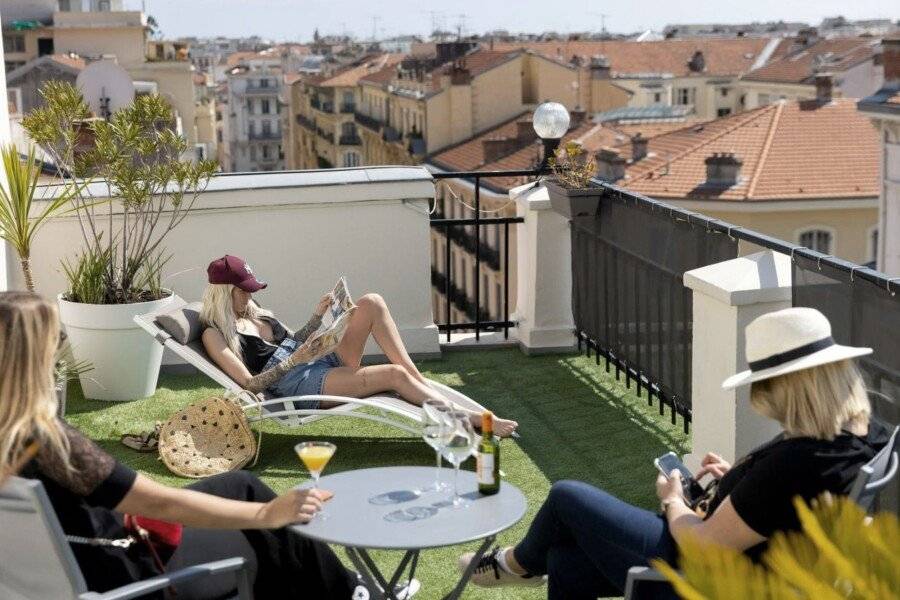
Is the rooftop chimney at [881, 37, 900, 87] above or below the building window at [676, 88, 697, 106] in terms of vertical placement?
above

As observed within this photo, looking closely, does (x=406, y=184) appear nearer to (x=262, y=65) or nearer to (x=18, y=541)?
(x=18, y=541)

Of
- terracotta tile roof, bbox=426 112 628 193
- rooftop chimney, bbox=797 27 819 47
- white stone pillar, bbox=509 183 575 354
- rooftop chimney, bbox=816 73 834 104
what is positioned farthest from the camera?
rooftop chimney, bbox=797 27 819 47

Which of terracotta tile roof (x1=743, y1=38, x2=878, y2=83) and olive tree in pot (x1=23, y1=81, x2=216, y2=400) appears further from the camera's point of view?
terracotta tile roof (x1=743, y1=38, x2=878, y2=83)

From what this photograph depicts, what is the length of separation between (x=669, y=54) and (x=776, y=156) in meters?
39.5

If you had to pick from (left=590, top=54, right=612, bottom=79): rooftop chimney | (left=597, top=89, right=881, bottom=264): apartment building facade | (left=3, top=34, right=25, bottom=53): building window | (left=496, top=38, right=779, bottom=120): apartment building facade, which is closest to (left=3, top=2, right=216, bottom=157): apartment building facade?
(left=3, top=34, right=25, bottom=53): building window

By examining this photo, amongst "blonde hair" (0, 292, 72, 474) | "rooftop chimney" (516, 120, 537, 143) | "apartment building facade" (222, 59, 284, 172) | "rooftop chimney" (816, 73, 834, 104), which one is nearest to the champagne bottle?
"blonde hair" (0, 292, 72, 474)

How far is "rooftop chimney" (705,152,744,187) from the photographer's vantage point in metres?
38.6

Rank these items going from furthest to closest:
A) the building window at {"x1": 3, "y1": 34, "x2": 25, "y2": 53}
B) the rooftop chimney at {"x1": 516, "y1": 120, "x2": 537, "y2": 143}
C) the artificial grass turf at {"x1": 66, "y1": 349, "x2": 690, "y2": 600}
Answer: the building window at {"x1": 3, "y1": 34, "x2": 25, "y2": 53}, the rooftop chimney at {"x1": 516, "y1": 120, "x2": 537, "y2": 143}, the artificial grass turf at {"x1": 66, "y1": 349, "x2": 690, "y2": 600}

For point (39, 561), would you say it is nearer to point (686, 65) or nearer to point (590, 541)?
point (590, 541)

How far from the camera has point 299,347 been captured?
19.6 feet

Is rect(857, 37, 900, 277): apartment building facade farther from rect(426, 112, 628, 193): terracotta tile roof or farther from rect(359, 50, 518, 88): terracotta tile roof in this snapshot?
rect(359, 50, 518, 88): terracotta tile roof

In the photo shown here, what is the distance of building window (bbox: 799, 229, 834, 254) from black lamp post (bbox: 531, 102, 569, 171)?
31.8m

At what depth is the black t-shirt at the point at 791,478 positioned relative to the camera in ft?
10.1

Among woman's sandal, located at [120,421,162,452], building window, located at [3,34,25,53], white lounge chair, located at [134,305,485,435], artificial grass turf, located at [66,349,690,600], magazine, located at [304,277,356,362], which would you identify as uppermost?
building window, located at [3,34,25,53]
